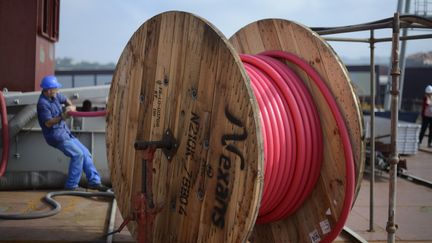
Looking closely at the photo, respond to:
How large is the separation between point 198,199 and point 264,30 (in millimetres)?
1621

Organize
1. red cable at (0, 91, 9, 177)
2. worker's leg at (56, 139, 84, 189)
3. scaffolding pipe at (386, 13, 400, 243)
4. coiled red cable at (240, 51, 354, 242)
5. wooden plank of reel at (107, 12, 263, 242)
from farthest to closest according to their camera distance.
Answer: worker's leg at (56, 139, 84, 189) → red cable at (0, 91, 9, 177) → scaffolding pipe at (386, 13, 400, 243) → coiled red cable at (240, 51, 354, 242) → wooden plank of reel at (107, 12, 263, 242)

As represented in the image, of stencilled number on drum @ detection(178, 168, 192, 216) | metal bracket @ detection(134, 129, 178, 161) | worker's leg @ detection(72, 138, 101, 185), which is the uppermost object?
metal bracket @ detection(134, 129, 178, 161)

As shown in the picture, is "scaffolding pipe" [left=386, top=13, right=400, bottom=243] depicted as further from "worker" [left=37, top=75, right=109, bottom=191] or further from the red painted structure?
the red painted structure

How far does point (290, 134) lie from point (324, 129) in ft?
1.21

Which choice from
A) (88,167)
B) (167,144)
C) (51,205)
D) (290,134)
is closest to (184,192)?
(167,144)

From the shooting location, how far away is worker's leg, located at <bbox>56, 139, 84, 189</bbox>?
699 cm

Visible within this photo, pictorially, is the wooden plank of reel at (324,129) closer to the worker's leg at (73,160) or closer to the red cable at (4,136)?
the worker's leg at (73,160)

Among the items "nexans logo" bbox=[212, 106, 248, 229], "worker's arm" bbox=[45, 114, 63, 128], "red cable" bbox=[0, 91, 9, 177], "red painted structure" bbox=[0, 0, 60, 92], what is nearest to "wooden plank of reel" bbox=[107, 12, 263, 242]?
"nexans logo" bbox=[212, 106, 248, 229]

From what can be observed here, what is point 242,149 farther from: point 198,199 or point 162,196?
point 162,196

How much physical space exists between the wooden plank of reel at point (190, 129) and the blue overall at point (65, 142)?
2.56m

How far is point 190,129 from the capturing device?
371cm

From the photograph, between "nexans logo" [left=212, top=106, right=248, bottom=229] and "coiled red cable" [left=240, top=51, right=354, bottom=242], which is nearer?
"nexans logo" [left=212, top=106, right=248, bottom=229]

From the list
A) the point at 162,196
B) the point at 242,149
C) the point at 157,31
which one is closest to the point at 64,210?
the point at 162,196

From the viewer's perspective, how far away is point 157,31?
4.11m
